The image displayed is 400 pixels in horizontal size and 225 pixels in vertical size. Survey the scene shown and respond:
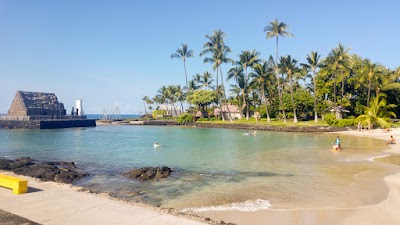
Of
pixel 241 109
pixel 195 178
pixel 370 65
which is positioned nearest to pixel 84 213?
pixel 195 178

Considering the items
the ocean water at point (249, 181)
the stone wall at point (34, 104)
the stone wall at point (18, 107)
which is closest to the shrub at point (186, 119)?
the stone wall at point (34, 104)

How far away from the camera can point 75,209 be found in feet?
37.7

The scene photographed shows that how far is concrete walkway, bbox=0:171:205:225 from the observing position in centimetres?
1020

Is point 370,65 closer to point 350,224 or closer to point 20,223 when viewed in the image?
point 350,224

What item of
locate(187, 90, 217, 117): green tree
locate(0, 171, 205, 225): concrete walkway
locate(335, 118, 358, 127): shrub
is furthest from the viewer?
locate(187, 90, 217, 117): green tree

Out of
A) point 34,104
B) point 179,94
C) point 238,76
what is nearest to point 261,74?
point 238,76

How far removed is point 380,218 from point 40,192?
1466 centimetres

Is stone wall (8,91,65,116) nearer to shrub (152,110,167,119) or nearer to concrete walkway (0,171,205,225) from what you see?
shrub (152,110,167,119)

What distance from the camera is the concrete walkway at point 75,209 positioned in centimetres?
1020

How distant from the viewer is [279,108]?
251 feet

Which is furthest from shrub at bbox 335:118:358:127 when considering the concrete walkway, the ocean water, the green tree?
the concrete walkway

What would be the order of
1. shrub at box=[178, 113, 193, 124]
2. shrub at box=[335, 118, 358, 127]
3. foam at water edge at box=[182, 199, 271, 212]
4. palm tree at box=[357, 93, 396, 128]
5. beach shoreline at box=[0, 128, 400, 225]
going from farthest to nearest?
shrub at box=[178, 113, 193, 124] < shrub at box=[335, 118, 358, 127] < palm tree at box=[357, 93, 396, 128] < foam at water edge at box=[182, 199, 271, 212] < beach shoreline at box=[0, 128, 400, 225]

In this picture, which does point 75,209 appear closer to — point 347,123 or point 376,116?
point 376,116

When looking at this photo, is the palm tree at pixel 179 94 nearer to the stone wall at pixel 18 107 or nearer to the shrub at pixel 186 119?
the shrub at pixel 186 119
